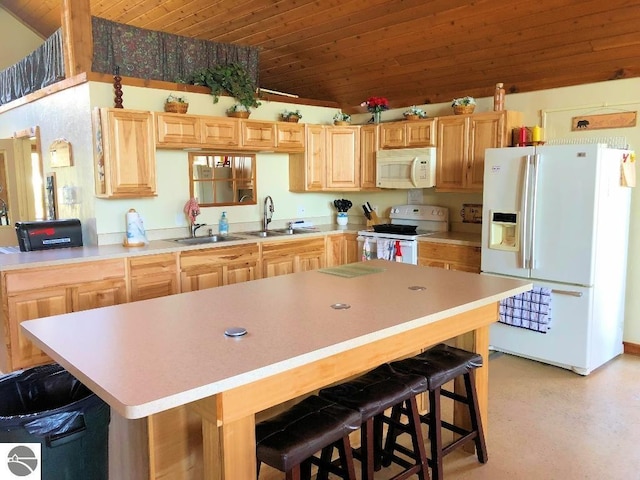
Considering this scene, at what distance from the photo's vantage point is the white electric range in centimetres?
496

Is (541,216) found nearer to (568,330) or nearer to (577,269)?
(577,269)

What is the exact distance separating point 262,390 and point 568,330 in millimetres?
2994

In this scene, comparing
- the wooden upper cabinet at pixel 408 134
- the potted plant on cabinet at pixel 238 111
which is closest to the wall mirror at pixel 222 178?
the potted plant on cabinet at pixel 238 111

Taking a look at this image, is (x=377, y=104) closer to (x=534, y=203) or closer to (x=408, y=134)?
(x=408, y=134)

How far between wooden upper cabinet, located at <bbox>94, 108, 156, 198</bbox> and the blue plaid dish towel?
317 centimetres

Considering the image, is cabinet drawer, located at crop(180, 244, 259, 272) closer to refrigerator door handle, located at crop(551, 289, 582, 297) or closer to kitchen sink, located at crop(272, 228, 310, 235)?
kitchen sink, located at crop(272, 228, 310, 235)

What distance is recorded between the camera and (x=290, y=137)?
531 centimetres

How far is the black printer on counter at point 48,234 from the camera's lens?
403cm

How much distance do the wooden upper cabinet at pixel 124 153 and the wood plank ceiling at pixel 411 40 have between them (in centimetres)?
162

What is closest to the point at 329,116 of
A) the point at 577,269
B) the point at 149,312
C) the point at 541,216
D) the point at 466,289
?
the point at 541,216

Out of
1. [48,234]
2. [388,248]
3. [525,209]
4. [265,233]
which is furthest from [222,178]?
[525,209]

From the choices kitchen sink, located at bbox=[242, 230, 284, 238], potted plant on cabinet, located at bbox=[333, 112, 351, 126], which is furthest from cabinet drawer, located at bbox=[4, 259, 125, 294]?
potted plant on cabinet, located at bbox=[333, 112, 351, 126]

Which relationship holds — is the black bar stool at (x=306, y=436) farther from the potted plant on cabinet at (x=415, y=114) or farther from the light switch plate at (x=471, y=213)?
the potted plant on cabinet at (x=415, y=114)

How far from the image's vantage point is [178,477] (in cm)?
195
